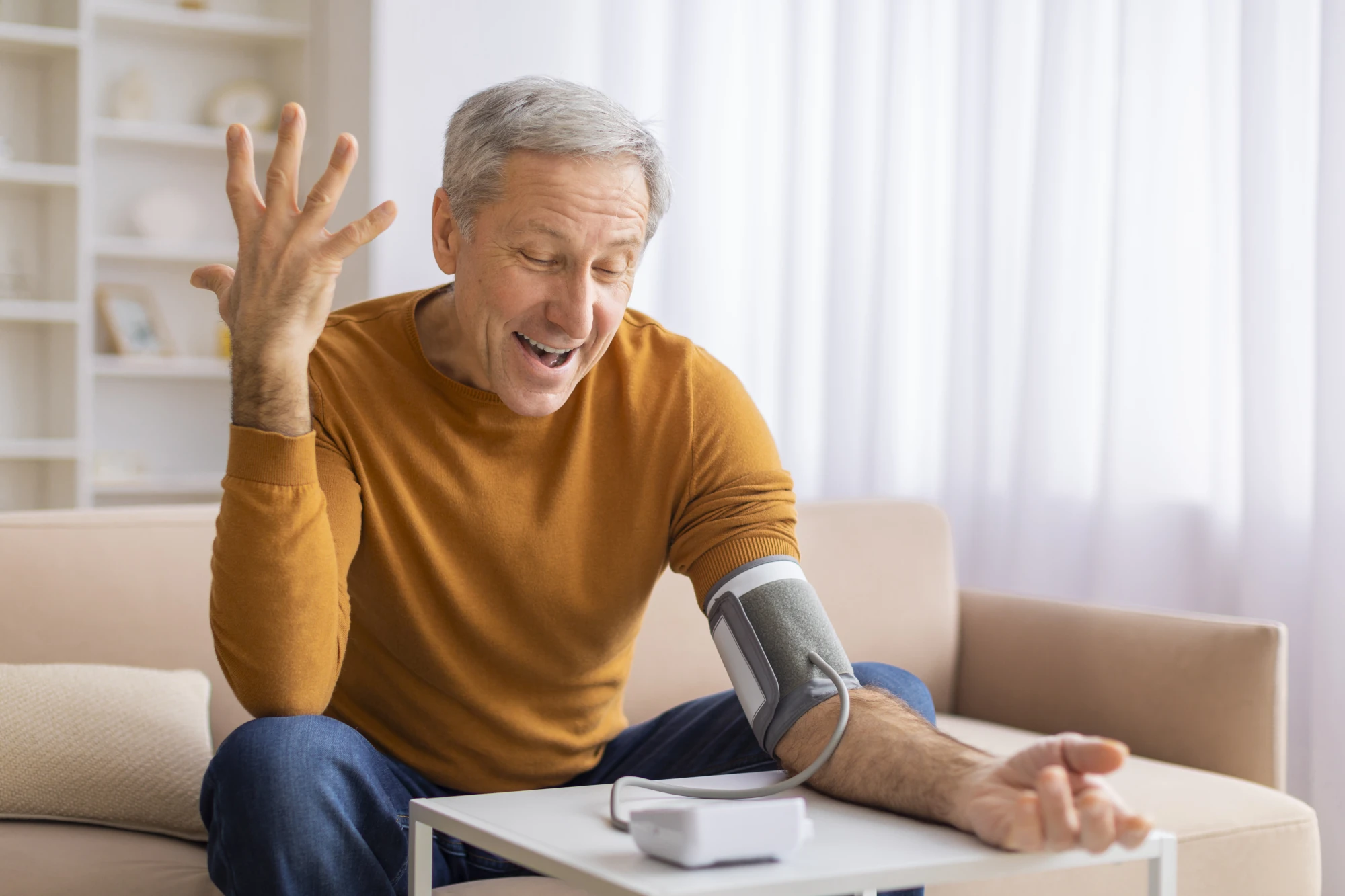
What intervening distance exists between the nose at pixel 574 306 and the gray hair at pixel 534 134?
0.11 m

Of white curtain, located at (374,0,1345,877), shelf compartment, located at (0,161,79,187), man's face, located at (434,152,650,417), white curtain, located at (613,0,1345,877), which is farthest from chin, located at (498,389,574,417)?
shelf compartment, located at (0,161,79,187)

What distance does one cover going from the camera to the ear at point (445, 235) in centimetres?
137

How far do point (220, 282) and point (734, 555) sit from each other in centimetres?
52

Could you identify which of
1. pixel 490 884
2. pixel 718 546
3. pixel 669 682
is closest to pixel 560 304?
pixel 718 546

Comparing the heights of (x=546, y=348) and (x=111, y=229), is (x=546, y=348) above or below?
below

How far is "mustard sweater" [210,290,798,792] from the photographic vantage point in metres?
1.32

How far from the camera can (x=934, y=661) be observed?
228 cm

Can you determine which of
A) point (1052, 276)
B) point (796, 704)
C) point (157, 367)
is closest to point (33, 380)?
point (157, 367)

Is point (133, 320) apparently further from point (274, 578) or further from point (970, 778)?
point (970, 778)

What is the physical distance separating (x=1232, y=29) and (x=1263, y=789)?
1.36 metres

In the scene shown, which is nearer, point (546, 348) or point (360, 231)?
point (360, 231)

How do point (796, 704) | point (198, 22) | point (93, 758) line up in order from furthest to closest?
point (198, 22) < point (93, 758) < point (796, 704)

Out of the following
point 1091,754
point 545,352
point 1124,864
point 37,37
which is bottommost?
point 1124,864

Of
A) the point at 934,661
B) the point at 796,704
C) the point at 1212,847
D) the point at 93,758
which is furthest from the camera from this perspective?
the point at 934,661
